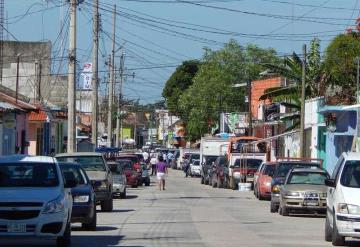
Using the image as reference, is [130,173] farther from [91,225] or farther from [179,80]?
[179,80]

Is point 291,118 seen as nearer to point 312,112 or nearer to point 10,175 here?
point 312,112

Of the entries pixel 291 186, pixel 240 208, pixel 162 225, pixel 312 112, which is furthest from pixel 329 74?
pixel 162 225

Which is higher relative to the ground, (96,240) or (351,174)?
(351,174)

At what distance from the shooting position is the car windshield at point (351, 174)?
733 inches

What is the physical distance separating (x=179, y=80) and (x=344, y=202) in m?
107

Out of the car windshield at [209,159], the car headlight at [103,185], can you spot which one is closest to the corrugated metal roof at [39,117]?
the car windshield at [209,159]

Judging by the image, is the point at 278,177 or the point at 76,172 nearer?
the point at 76,172

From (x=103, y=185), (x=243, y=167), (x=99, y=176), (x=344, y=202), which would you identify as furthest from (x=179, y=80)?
(x=344, y=202)

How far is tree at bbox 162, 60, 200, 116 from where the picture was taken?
12369 cm

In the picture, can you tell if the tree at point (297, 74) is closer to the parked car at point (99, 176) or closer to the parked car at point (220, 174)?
the parked car at point (220, 174)

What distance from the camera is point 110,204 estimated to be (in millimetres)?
29656

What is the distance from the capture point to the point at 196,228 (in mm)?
22859

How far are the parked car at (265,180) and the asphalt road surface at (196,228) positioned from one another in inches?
162

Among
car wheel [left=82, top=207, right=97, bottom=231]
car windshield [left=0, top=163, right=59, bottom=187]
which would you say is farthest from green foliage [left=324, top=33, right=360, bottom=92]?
car windshield [left=0, top=163, right=59, bottom=187]
